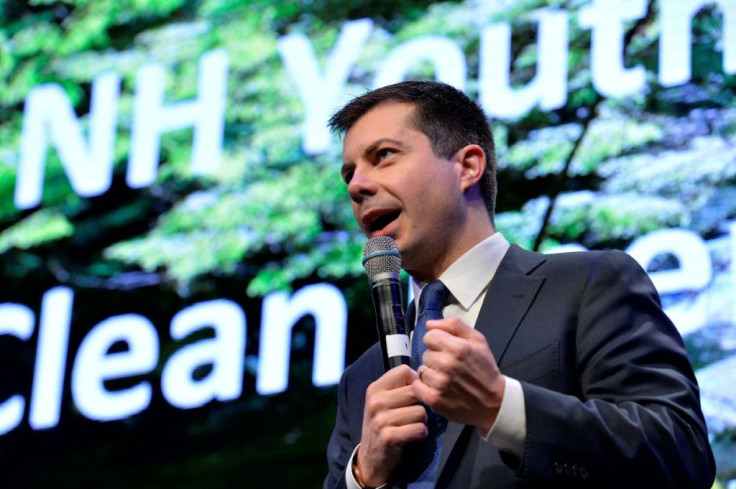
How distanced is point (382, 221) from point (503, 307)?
0.34 meters

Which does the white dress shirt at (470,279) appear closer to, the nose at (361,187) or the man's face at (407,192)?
the man's face at (407,192)

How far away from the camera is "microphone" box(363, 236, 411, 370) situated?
4.74ft

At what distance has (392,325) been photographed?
57.6 inches

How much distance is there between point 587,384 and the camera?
151 cm

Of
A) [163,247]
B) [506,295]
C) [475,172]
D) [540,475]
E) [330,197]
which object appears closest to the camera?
[540,475]

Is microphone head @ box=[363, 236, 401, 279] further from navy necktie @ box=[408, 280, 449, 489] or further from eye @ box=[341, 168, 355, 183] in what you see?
eye @ box=[341, 168, 355, 183]

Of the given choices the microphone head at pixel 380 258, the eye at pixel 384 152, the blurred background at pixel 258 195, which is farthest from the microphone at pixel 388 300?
the blurred background at pixel 258 195

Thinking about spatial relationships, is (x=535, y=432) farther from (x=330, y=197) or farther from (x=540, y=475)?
(x=330, y=197)

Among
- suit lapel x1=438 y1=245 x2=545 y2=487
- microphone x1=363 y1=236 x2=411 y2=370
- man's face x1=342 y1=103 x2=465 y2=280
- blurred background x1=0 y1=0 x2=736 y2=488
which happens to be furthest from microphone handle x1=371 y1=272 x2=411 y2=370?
blurred background x1=0 y1=0 x2=736 y2=488

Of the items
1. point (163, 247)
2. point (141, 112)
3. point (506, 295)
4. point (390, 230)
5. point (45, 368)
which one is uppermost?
point (141, 112)

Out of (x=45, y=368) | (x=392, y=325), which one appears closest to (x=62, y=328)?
(x=45, y=368)

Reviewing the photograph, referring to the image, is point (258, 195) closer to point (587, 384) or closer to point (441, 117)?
point (441, 117)

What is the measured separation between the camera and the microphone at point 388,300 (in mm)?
1443

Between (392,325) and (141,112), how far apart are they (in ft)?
12.0
